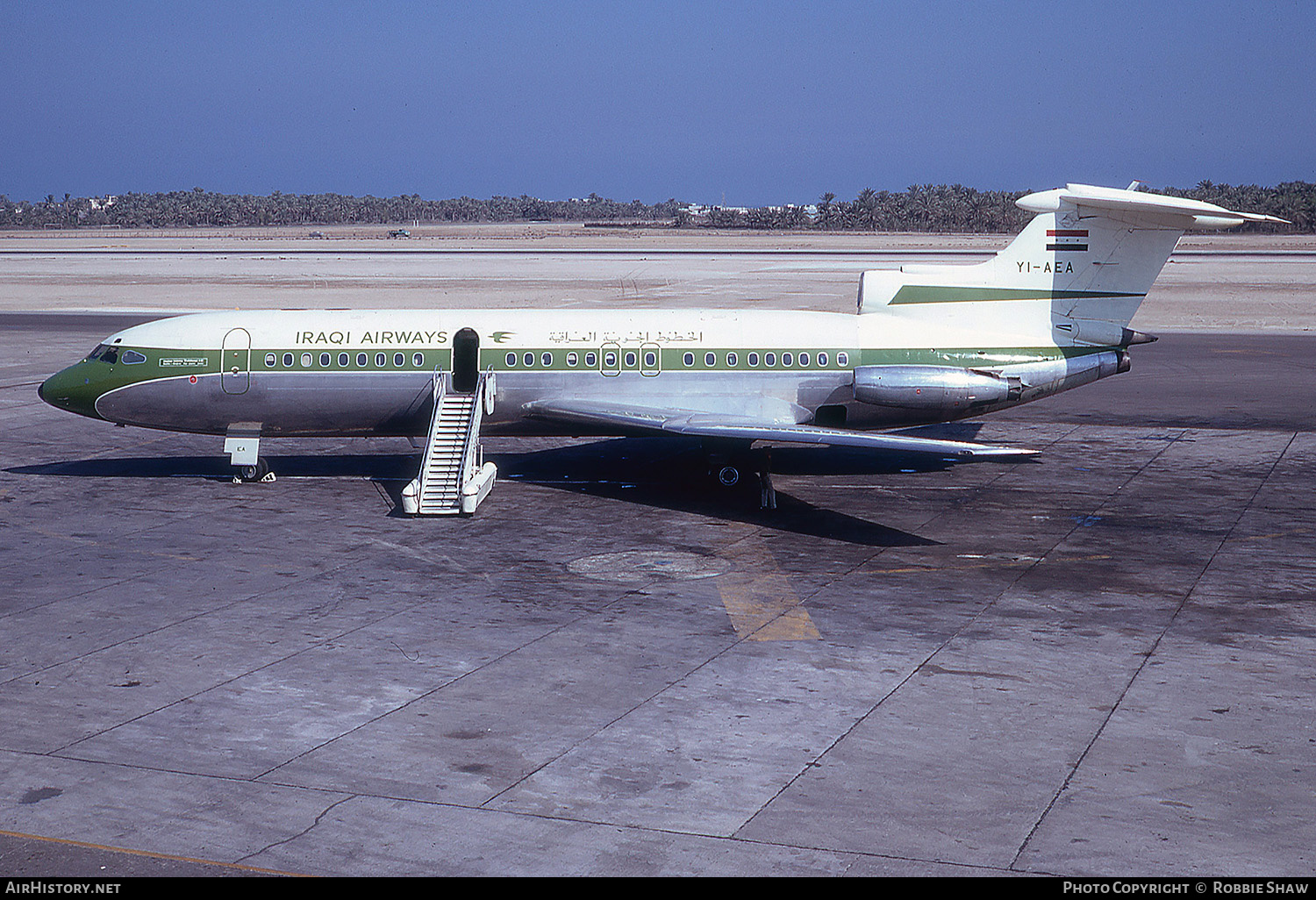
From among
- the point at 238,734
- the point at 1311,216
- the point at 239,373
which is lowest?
the point at 238,734

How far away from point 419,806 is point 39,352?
42846 millimetres

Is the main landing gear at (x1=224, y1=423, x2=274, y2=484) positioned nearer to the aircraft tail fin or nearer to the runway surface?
the runway surface

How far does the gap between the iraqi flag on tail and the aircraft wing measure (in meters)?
4.87

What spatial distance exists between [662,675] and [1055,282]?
14798 mm

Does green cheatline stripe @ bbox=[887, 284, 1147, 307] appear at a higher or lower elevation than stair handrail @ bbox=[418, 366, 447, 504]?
higher

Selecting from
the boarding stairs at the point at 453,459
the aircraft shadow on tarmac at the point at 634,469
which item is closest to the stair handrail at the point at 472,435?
the boarding stairs at the point at 453,459

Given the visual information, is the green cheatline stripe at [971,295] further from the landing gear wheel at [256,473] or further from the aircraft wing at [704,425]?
the landing gear wheel at [256,473]

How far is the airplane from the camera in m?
24.9

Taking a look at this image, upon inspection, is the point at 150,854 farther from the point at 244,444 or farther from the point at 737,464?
the point at 737,464

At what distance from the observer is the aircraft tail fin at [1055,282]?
25.0 m

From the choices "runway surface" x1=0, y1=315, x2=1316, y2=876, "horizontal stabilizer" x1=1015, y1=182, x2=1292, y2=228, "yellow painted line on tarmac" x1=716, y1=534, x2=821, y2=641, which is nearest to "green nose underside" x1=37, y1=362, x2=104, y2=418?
"runway surface" x1=0, y1=315, x2=1316, y2=876

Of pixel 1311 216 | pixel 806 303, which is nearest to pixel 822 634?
pixel 806 303
